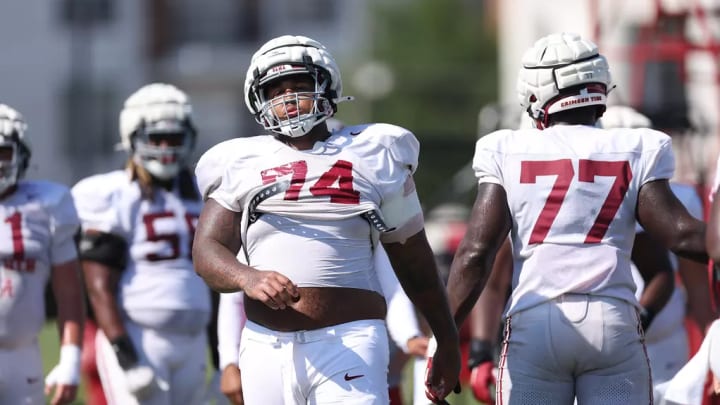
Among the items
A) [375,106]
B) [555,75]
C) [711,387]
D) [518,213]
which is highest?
[555,75]

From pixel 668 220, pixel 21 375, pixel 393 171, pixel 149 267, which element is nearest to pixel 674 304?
pixel 668 220

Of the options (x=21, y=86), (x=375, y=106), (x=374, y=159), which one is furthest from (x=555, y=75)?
(x=21, y=86)

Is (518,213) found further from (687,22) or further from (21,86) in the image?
(21,86)

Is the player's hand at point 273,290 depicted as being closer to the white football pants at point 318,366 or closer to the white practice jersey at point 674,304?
the white football pants at point 318,366

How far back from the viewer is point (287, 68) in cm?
507

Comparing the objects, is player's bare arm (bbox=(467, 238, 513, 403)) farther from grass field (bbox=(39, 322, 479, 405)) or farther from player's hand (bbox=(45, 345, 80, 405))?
grass field (bbox=(39, 322, 479, 405))

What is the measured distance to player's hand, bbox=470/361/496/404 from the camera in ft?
20.9

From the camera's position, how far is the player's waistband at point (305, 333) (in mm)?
4938

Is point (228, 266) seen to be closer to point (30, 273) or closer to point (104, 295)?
point (30, 273)

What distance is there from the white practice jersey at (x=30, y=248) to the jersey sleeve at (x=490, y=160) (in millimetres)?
2104

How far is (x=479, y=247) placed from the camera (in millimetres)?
5395

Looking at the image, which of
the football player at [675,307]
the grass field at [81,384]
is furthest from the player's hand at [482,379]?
the grass field at [81,384]

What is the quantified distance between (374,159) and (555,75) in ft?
2.86

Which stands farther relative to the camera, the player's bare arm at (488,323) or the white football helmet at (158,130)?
the white football helmet at (158,130)
